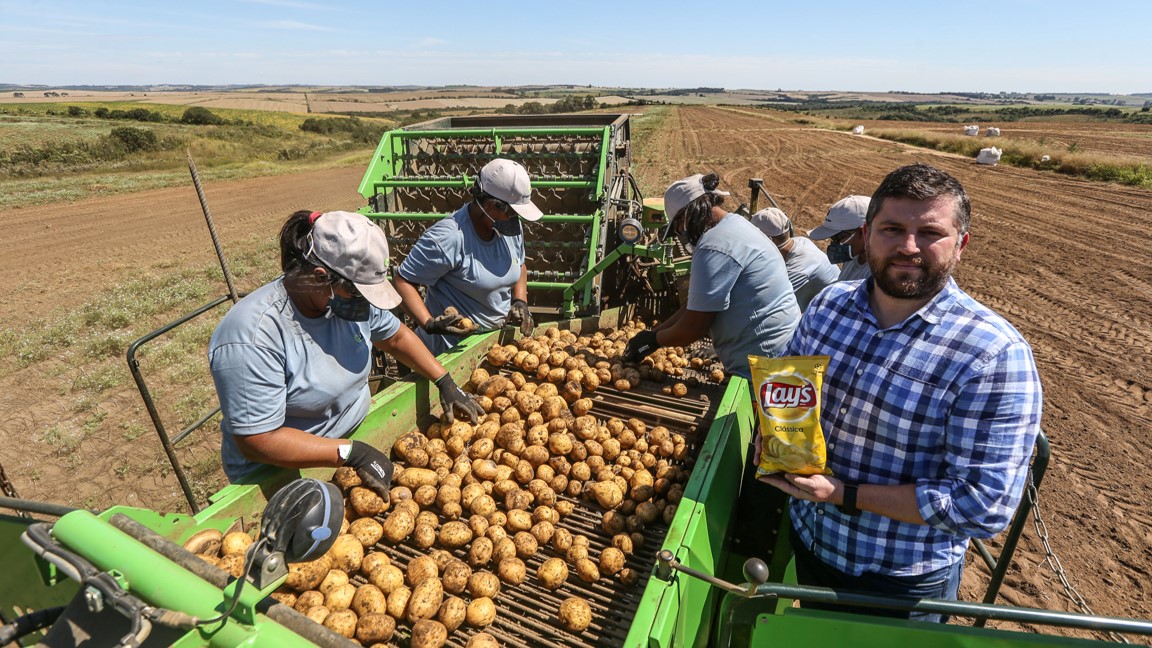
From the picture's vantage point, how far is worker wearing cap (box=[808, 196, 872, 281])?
4090mm

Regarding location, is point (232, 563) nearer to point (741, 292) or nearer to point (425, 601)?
point (425, 601)

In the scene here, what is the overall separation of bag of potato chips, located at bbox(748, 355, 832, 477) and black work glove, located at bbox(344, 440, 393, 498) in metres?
1.52

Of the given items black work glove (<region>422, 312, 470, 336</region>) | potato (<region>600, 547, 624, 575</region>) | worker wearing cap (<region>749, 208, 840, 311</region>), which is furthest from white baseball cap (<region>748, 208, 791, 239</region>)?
potato (<region>600, 547, 624, 575</region>)

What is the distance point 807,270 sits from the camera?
452 centimetres

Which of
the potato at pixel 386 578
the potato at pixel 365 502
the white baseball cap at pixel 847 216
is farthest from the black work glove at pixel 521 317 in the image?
the white baseball cap at pixel 847 216

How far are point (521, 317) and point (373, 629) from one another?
2.32m

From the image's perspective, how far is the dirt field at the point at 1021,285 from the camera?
14.7 feet

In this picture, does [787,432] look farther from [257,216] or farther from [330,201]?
[330,201]

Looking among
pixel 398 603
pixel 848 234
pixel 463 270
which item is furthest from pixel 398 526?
pixel 848 234

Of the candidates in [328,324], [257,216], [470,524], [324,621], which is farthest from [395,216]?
[257,216]

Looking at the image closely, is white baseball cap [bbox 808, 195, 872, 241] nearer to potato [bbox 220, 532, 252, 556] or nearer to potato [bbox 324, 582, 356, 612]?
potato [bbox 324, 582, 356, 612]

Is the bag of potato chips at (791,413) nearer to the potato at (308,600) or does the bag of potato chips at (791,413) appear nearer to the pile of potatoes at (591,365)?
the pile of potatoes at (591,365)

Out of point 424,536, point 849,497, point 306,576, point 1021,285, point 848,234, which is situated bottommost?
point 1021,285

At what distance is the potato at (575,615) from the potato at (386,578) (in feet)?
2.01
